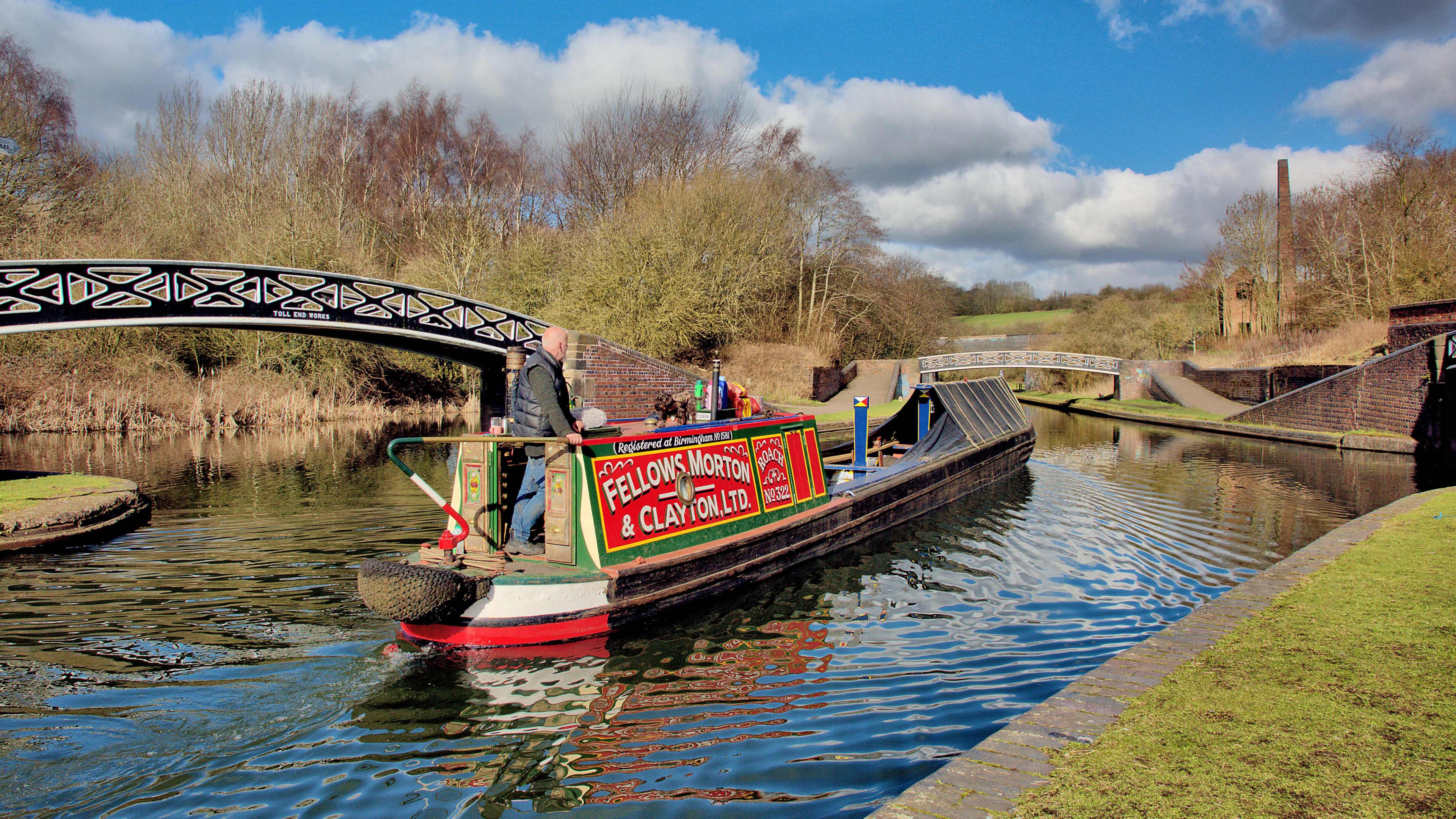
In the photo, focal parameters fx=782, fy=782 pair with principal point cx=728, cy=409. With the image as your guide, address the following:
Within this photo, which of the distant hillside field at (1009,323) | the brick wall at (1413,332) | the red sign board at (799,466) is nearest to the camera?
the red sign board at (799,466)

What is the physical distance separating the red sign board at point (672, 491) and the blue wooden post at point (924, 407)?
710 cm

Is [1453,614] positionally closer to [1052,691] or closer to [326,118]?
[1052,691]

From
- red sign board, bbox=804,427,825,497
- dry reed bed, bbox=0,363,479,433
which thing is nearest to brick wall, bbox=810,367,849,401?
dry reed bed, bbox=0,363,479,433

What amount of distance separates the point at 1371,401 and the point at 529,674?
76.1 feet

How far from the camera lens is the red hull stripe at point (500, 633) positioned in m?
5.50

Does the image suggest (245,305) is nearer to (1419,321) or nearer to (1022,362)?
(1419,321)

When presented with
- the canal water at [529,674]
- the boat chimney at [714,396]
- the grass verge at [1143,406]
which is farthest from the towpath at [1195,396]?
the boat chimney at [714,396]

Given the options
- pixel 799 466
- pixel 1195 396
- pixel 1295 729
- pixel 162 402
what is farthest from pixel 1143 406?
pixel 162 402

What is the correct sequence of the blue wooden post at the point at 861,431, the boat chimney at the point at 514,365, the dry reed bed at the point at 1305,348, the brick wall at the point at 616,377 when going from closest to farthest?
the boat chimney at the point at 514,365 < the blue wooden post at the point at 861,431 < the brick wall at the point at 616,377 < the dry reed bed at the point at 1305,348

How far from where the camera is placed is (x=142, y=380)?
20.6 m

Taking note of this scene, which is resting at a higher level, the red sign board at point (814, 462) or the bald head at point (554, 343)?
the bald head at point (554, 343)

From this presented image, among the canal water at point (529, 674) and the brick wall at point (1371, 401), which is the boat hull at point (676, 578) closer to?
the canal water at point (529, 674)

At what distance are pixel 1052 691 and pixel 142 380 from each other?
23546 mm

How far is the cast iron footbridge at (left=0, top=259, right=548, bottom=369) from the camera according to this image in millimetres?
11344
